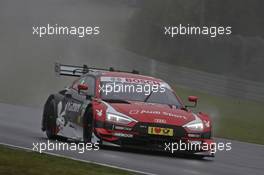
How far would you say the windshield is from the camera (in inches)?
536

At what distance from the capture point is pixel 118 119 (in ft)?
41.7

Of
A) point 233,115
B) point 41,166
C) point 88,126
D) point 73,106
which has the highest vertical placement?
point 233,115

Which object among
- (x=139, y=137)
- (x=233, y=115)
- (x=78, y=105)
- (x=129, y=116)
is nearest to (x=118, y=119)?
(x=129, y=116)

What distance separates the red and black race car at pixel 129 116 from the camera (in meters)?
12.6

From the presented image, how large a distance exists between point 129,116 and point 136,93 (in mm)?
1092

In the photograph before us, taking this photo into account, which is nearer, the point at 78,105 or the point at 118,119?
the point at 118,119

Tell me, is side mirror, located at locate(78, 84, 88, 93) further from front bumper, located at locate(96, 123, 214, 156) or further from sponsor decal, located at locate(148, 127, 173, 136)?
sponsor decal, located at locate(148, 127, 173, 136)

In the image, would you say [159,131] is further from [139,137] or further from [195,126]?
[195,126]

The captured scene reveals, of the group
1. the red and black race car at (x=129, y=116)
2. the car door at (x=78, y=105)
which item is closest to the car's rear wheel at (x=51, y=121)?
the red and black race car at (x=129, y=116)

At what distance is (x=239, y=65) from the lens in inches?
1501

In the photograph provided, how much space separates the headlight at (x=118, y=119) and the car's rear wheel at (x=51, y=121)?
2204 millimetres

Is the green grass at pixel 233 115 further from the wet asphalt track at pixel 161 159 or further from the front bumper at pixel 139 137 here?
the front bumper at pixel 139 137

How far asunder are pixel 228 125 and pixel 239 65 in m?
12.0

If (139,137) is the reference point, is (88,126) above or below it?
above
